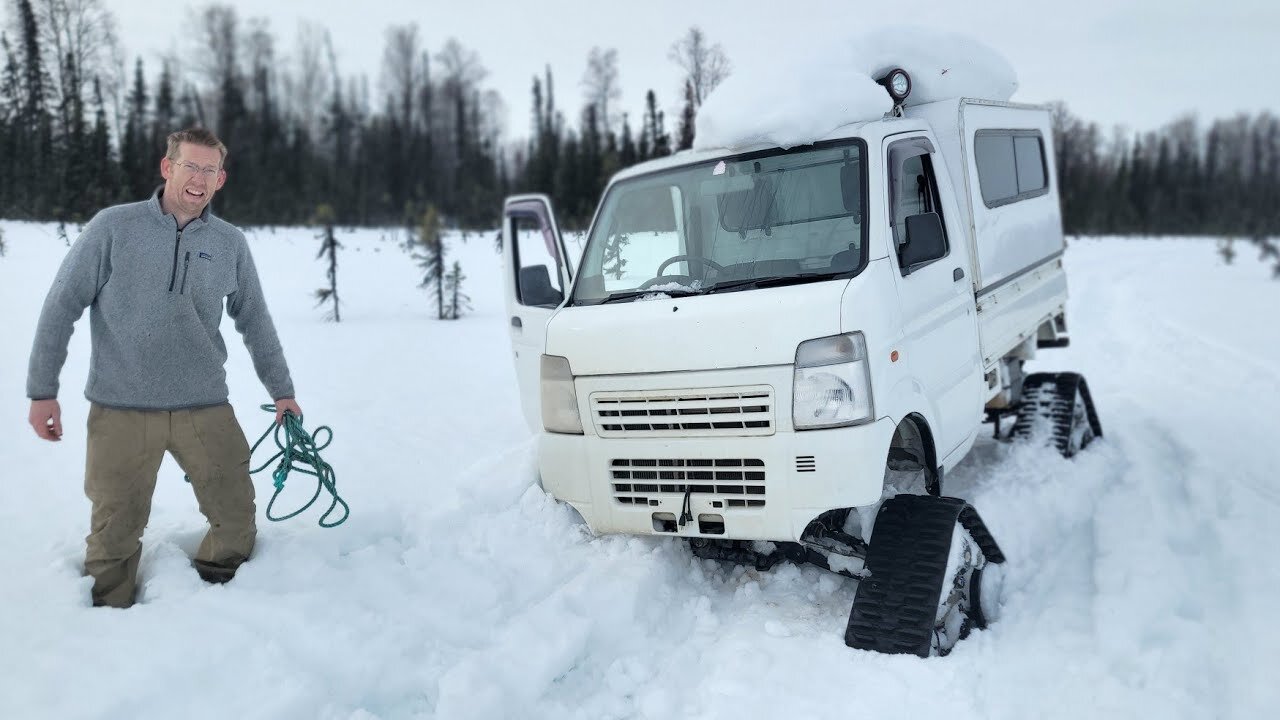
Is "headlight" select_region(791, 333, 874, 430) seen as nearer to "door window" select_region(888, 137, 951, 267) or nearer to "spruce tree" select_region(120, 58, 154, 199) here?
"door window" select_region(888, 137, 951, 267)

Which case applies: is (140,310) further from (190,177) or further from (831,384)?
(831,384)

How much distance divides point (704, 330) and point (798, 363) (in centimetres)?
48

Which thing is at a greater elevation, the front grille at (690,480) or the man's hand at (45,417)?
the man's hand at (45,417)

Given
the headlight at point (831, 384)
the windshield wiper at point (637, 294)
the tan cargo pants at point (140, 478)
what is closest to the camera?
the tan cargo pants at point (140, 478)

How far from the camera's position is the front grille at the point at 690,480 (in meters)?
4.08

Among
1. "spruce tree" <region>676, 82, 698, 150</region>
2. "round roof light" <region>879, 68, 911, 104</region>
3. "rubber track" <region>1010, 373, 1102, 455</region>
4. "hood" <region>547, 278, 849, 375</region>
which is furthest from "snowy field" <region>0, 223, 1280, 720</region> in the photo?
"spruce tree" <region>676, 82, 698, 150</region>

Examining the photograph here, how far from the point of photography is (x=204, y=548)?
4.03 meters

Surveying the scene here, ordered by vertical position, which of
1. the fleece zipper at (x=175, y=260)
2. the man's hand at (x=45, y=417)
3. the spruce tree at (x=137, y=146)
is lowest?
the man's hand at (x=45, y=417)

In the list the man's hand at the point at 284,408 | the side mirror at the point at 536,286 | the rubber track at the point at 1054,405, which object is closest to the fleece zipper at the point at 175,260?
the man's hand at the point at 284,408

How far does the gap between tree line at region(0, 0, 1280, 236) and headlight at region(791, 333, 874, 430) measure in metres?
4.26

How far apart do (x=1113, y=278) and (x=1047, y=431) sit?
82.5 ft

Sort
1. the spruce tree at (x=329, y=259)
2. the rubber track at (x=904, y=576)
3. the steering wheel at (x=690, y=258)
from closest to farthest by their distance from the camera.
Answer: the rubber track at (x=904, y=576) < the steering wheel at (x=690, y=258) < the spruce tree at (x=329, y=259)

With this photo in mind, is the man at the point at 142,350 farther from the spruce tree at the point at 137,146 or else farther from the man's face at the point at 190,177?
the spruce tree at the point at 137,146

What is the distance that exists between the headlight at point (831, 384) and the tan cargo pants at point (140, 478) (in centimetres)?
268
